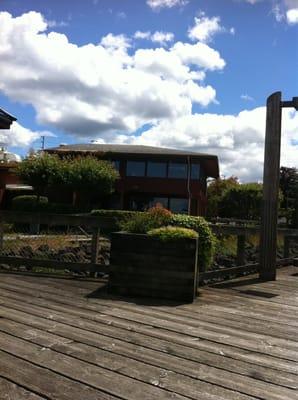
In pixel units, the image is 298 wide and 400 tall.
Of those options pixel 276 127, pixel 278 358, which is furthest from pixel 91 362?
pixel 276 127

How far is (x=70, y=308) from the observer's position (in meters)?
5.69

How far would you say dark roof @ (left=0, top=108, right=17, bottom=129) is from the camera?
21.9 feet

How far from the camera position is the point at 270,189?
9.04m

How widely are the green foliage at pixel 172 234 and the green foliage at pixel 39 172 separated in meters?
27.5

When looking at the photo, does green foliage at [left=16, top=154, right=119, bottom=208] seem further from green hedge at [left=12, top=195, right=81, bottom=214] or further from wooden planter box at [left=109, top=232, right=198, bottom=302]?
wooden planter box at [left=109, top=232, right=198, bottom=302]

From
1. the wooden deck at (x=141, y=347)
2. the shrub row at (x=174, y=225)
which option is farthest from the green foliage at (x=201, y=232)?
the wooden deck at (x=141, y=347)

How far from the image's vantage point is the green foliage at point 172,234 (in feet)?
21.5

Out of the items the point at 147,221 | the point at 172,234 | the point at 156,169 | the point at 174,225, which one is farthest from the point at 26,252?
the point at 156,169

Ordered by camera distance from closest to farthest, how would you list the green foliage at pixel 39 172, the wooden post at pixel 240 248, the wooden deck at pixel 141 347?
the wooden deck at pixel 141 347 < the wooden post at pixel 240 248 < the green foliage at pixel 39 172

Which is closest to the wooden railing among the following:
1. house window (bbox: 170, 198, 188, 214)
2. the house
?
the house

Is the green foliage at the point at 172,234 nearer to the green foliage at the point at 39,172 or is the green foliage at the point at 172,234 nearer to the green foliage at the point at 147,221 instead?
the green foliage at the point at 147,221

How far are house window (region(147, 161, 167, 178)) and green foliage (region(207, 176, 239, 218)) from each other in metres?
9.85

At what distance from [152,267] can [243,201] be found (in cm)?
3807

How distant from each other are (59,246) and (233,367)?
Answer: 28.7ft
